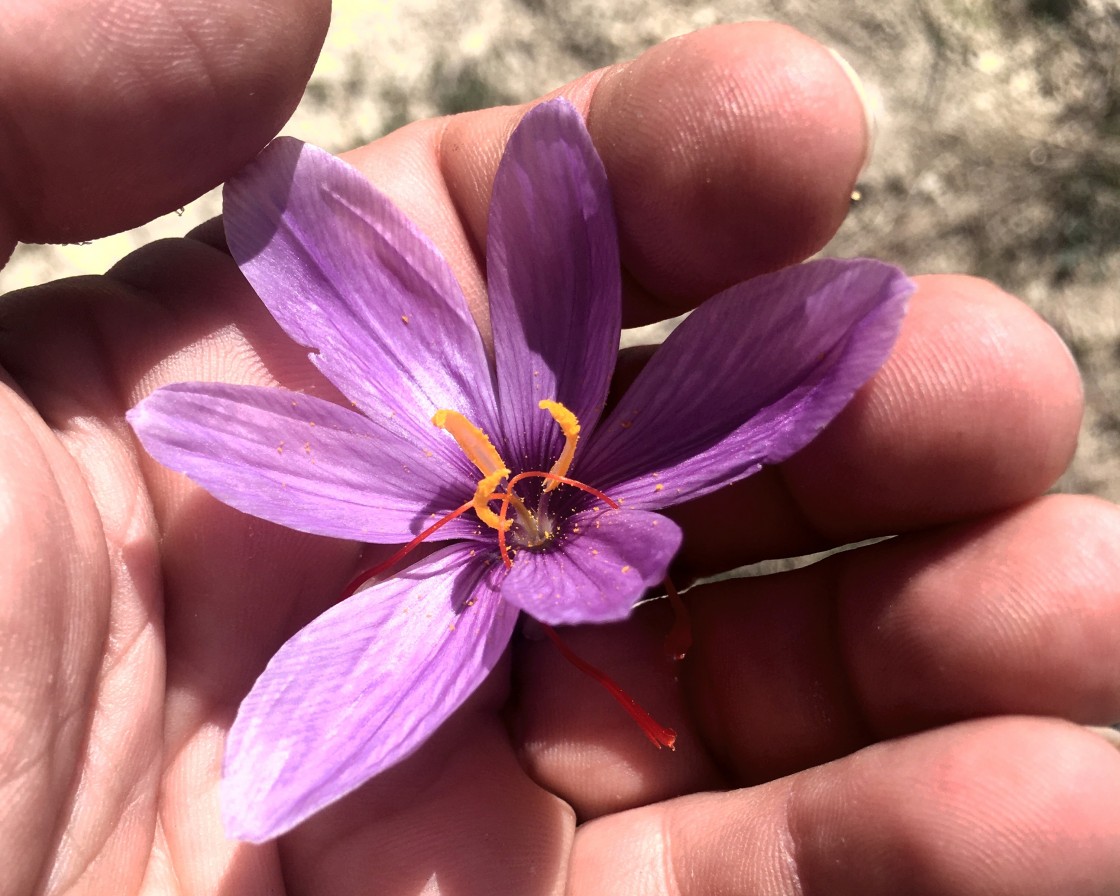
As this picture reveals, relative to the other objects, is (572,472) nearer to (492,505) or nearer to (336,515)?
(492,505)

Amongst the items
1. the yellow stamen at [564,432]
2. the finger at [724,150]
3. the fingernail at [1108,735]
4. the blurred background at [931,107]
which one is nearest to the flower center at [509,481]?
the yellow stamen at [564,432]

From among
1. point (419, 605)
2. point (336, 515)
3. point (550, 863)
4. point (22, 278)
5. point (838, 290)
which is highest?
point (838, 290)

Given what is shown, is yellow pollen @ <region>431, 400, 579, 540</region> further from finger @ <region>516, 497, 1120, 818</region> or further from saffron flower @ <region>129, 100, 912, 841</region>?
finger @ <region>516, 497, 1120, 818</region>

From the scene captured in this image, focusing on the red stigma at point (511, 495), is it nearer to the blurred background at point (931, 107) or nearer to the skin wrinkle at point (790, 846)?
the skin wrinkle at point (790, 846)

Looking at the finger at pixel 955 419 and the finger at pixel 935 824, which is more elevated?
the finger at pixel 955 419

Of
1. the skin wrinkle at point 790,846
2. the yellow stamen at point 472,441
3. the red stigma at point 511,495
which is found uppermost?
the yellow stamen at point 472,441

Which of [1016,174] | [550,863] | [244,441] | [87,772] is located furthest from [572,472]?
[1016,174]
